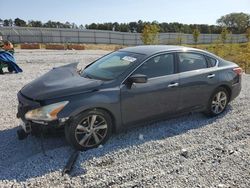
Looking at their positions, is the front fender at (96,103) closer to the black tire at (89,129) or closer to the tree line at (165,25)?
the black tire at (89,129)

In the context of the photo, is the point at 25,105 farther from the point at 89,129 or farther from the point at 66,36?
the point at 66,36

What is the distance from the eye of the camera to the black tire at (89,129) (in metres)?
4.04

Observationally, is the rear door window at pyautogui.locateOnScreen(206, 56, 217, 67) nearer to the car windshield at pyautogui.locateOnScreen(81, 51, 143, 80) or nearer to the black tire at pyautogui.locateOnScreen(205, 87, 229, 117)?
the black tire at pyautogui.locateOnScreen(205, 87, 229, 117)

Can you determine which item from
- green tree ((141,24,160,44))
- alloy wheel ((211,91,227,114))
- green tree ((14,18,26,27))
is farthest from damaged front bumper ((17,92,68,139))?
green tree ((14,18,26,27))

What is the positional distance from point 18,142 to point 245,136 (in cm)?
393

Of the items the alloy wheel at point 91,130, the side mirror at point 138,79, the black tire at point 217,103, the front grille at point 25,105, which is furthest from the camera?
the black tire at point 217,103

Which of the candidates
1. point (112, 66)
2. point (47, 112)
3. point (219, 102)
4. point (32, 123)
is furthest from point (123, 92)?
point (219, 102)

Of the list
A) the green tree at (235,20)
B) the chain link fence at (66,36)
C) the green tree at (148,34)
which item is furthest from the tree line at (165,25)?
the green tree at (148,34)

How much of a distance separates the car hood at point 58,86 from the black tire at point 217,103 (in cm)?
255

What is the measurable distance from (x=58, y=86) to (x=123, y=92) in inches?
40.3

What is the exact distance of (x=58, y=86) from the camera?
422 cm

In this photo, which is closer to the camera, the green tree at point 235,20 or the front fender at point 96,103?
the front fender at point 96,103

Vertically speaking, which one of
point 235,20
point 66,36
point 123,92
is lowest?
point 123,92

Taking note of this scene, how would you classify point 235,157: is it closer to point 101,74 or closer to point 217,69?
point 217,69
